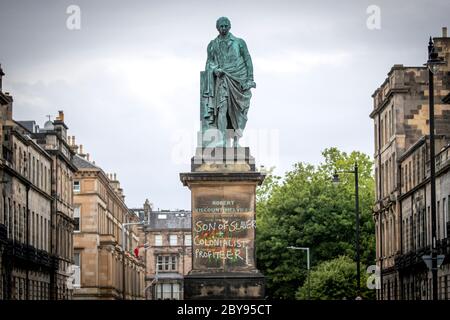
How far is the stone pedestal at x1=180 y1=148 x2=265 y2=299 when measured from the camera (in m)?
34.5

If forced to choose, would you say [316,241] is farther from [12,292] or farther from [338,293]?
[12,292]

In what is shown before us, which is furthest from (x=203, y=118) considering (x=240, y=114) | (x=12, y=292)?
(x=12, y=292)

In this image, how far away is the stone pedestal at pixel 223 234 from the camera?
34.5m

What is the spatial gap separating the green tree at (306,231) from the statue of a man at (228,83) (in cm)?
6706

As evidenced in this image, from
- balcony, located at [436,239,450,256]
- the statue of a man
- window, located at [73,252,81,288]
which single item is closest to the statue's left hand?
the statue of a man

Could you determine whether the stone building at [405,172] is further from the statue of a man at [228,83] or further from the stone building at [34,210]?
the statue of a man at [228,83]

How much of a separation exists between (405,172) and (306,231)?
19.4 m

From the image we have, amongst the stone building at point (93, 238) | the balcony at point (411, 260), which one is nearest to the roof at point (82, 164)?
the stone building at point (93, 238)

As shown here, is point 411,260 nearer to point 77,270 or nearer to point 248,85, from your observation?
point 77,270

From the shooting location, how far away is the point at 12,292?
82500 mm

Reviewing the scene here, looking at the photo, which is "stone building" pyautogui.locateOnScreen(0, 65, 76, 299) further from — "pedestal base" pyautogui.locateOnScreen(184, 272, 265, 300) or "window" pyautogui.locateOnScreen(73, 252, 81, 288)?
"pedestal base" pyautogui.locateOnScreen(184, 272, 265, 300)

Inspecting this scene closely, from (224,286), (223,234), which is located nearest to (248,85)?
(223,234)
